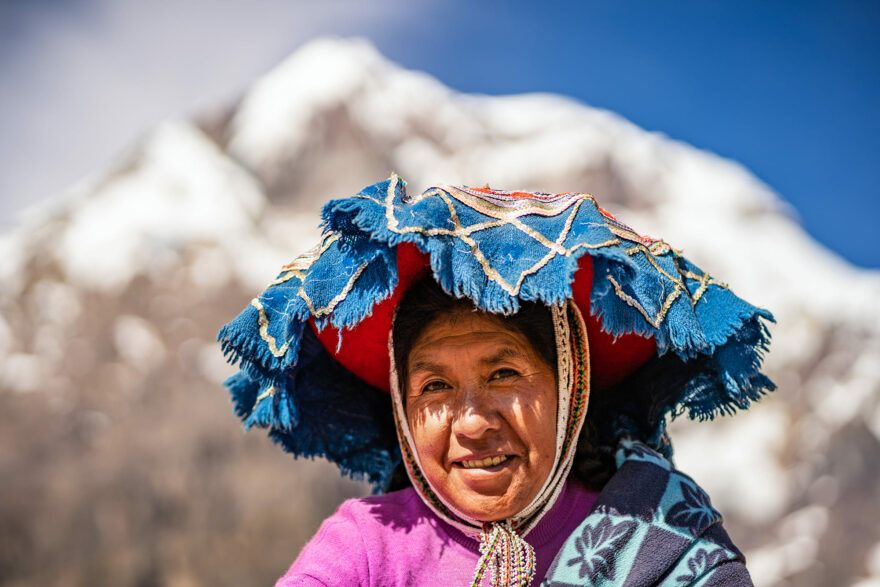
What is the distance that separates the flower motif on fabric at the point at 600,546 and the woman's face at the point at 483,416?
14cm

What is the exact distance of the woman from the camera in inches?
50.1

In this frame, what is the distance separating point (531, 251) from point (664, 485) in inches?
24.1

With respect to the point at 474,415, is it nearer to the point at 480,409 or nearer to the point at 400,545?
the point at 480,409

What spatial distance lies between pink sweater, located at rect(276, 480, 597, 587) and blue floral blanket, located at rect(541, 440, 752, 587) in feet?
0.41

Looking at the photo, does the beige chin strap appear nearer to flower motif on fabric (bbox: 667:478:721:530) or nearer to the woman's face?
the woman's face

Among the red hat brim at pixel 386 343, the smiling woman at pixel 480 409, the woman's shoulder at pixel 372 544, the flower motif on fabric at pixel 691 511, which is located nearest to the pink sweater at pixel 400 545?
the woman's shoulder at pixel 372 544

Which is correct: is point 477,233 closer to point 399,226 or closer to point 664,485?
point 399,226

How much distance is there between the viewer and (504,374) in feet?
4.86

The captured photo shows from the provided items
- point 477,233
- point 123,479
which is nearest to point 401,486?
point 477,233

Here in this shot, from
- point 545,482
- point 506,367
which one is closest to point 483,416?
point 506,367

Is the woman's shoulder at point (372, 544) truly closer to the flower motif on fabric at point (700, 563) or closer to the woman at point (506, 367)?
the woman at point (506, 367)

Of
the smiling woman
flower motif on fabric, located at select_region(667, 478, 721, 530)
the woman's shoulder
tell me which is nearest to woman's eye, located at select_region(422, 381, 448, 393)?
the smiling woman

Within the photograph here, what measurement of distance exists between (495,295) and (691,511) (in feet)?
2.13

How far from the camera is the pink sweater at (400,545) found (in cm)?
142
